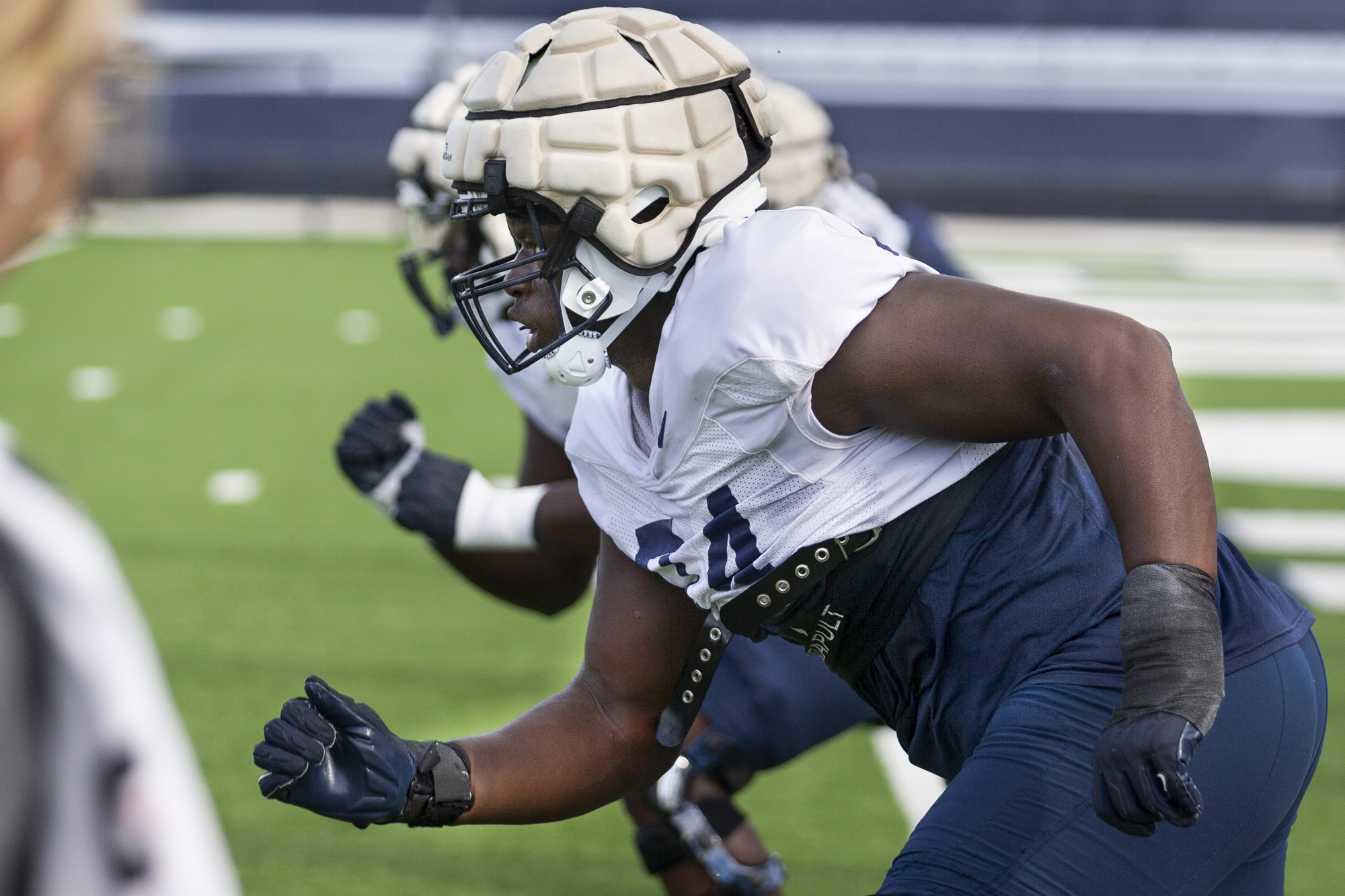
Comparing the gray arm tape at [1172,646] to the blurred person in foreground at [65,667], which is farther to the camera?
the gray arm tape at [1172,646]

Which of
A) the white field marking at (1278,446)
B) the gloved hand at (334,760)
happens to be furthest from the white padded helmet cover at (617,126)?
the white field marking at (1278,446)

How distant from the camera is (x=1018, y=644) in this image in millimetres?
1852

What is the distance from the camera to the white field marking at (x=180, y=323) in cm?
839

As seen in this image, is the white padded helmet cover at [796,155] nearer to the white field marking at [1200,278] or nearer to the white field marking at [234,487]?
the white field marking at [234,487]

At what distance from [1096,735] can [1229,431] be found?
535cm

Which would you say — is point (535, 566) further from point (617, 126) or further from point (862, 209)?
point (617, 126)

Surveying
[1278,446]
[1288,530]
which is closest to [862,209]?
[1288,530]

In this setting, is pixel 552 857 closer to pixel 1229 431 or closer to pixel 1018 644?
pixel 1018 644

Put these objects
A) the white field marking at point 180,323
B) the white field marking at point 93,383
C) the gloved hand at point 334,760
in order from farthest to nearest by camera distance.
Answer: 1. the white field marking at point 180,323
2. the white field marking at point 93,383
3. the gloved hand at point 334,760

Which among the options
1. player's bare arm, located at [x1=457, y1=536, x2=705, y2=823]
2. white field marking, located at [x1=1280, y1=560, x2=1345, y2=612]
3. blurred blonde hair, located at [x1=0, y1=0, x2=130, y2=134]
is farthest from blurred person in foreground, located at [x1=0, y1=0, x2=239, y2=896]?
white field marking, located at [x1=1280, y1=560, x2=1345, y2=612]

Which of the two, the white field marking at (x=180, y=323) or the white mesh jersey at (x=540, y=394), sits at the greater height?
the white mesh jersey at (x=540, y=394)

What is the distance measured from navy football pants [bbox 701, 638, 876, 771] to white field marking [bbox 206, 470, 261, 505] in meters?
3.24

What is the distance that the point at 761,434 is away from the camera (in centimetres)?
183

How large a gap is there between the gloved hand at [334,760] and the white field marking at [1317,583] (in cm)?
363
